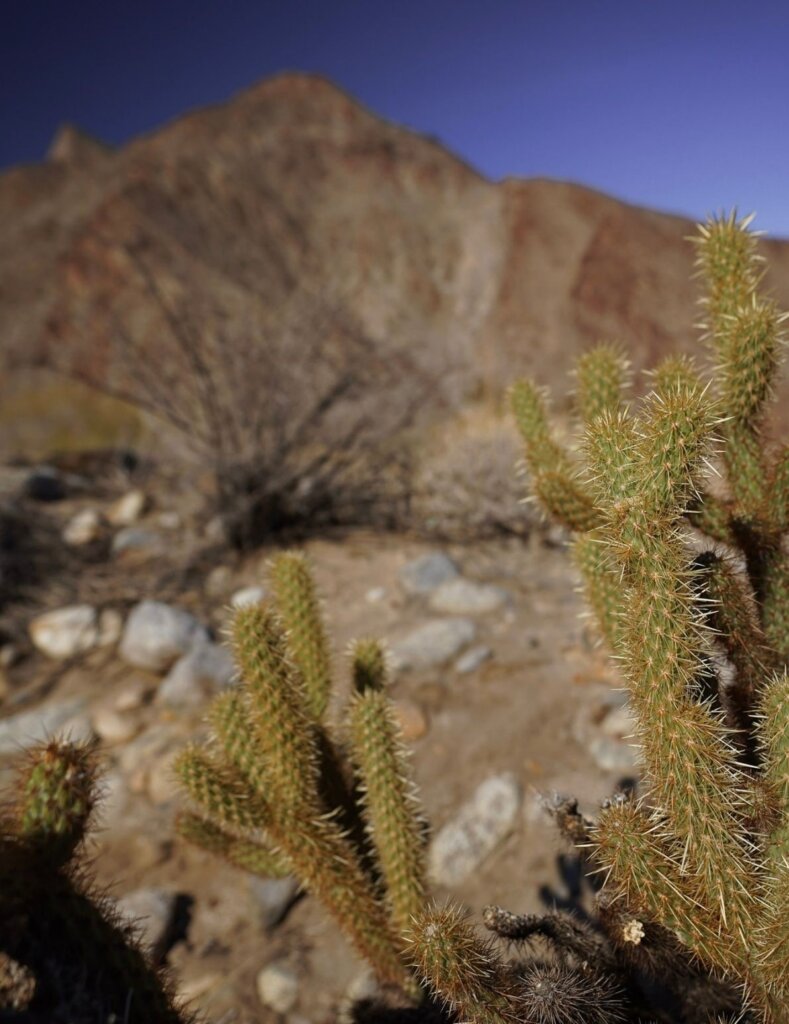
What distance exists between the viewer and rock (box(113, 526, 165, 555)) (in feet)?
16.2

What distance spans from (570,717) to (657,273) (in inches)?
196

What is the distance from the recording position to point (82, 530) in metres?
5.29

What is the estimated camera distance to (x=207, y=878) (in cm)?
258

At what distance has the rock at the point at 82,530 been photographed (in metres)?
5.21

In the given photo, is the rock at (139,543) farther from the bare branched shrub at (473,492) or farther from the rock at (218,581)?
the bare branched shrub at (473,492)

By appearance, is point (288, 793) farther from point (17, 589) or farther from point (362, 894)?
point (17, 589)

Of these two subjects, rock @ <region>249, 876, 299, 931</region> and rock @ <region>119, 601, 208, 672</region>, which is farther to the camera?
rock @ <region>119, 601, 208, 672</region>

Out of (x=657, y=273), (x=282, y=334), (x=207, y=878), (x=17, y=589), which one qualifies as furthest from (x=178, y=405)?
(x=657, y=273)

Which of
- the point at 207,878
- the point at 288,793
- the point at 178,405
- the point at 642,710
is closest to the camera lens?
the point at 642,710

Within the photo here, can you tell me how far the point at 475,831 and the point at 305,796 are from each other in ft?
3.26

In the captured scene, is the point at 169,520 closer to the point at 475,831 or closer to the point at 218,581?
the point at 218,581

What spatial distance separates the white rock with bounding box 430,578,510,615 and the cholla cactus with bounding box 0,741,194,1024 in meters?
2.52

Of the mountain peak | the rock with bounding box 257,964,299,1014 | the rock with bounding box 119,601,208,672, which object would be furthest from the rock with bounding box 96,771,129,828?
the mountain peak

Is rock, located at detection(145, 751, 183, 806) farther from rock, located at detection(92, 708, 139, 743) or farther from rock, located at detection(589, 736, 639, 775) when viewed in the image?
rock, located at detection(589, 736, 639, 775)
